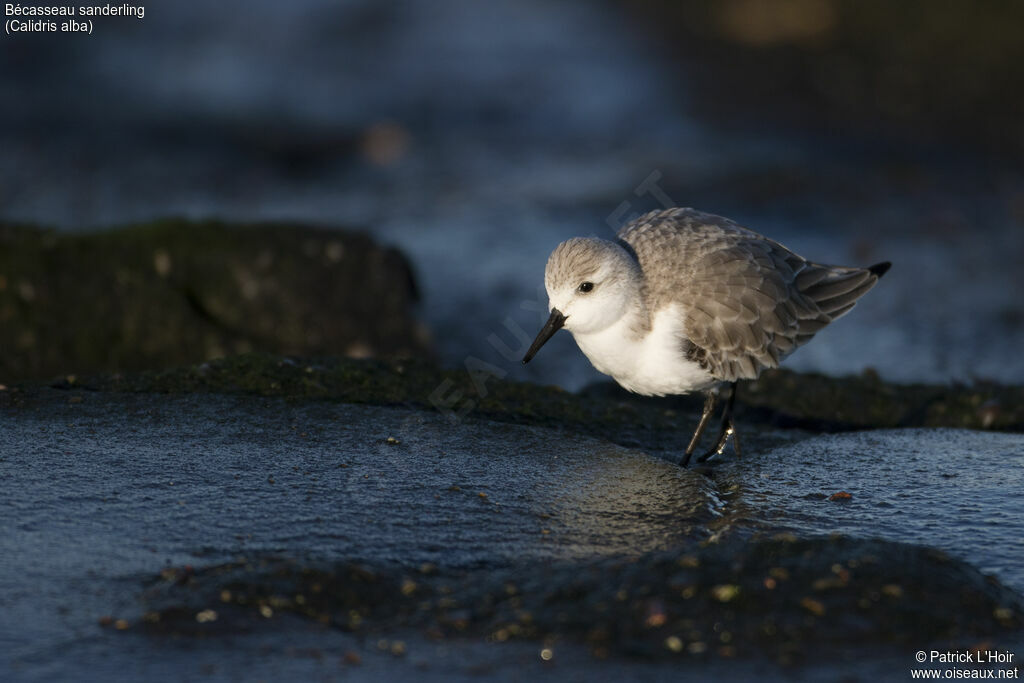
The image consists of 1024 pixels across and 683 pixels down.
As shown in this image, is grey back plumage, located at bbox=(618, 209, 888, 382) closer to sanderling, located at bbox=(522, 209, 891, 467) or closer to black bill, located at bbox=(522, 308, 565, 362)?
sanderling, located at bbox=(522, 209, 891, 467)

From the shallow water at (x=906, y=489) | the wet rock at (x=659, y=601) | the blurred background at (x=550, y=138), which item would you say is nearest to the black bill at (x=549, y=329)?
the shallow water at (x=906, y=489)

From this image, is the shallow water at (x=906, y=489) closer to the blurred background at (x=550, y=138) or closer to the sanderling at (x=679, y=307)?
the sanderling at (x=679, y=307)

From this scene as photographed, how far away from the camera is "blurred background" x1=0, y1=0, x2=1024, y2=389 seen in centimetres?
1045

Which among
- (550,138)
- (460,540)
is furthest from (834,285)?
(550,138)

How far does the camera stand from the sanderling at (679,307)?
5.39 m

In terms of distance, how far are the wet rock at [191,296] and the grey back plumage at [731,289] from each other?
2.95 meters

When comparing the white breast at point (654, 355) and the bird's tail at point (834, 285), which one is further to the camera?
the bird's tail at point (834, 285)

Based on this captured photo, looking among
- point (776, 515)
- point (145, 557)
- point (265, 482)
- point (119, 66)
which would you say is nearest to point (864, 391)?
point (776, 515)

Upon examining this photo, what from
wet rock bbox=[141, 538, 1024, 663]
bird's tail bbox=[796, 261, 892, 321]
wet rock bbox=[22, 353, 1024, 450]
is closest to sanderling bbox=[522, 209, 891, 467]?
bird's tail bbox=[796, 261, 892, 321]

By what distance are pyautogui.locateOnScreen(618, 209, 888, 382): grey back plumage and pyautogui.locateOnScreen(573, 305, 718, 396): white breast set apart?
6cm

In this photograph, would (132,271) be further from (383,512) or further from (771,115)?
(771,115)

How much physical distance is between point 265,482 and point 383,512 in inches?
24.2

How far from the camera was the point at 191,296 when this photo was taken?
7961 millimetres

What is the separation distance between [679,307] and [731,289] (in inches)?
13.0
